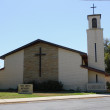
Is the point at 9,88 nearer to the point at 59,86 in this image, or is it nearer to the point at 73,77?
the point at 59,86

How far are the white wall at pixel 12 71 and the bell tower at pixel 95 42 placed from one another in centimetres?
970

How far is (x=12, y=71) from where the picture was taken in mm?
27359

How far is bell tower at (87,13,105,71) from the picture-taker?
26.4 metres

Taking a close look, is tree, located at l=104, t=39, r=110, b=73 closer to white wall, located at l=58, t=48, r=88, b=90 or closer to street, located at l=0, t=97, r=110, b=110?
white wall, located at l=58, t=48, r=88, b=90

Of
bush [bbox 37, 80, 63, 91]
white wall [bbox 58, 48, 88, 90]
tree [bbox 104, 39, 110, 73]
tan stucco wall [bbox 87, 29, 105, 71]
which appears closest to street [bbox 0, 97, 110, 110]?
bush [bbox 37, 80, 63, 91]

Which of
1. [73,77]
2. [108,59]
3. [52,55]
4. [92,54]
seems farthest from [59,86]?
[108,59]

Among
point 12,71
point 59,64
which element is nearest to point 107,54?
point 59,64

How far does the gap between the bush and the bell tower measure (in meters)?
5.39

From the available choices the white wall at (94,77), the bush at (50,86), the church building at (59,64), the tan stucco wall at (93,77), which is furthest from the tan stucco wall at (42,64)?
the white wall at (94,77)

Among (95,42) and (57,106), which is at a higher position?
(95,42)

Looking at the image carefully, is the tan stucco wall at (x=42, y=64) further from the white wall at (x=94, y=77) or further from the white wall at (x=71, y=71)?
the white wall at (x=94, y=77)

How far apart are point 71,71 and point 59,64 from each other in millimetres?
1866

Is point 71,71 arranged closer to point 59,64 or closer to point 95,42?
point 59,64

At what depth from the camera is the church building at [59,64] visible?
25.4 meters
